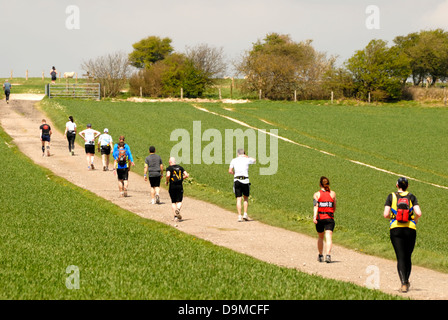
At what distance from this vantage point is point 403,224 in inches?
499

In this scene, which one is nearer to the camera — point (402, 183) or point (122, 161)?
point (402, 183)

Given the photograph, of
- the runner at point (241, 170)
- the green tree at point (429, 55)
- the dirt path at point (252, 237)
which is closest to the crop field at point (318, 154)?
the dirt path at point (252, 237)

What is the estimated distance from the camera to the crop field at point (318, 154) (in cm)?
2284

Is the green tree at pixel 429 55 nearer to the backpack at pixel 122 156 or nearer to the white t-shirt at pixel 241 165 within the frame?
the backpack at pixel 122 156

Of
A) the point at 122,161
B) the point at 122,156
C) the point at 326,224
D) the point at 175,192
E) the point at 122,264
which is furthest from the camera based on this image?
the point at 122,161

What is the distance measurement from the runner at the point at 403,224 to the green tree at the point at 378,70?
7470 centimetres

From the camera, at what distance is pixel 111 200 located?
23328 millimetres

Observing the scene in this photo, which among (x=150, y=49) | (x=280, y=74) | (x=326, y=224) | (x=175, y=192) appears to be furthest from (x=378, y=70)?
(x=326, y=224)

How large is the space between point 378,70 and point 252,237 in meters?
74.2

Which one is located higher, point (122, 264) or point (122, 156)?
point (122, 156)

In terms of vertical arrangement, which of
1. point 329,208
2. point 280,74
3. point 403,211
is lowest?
A: point 329,208

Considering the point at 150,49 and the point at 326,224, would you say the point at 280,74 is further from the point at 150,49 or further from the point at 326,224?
the point at 326,224

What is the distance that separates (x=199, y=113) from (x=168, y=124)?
30.1 ft

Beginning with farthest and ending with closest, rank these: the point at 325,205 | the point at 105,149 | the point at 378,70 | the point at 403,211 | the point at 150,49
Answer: the point at 150,49 < the point at 378,70 < the point at 105,149 < the point at 325,205 < the point at 403,211
